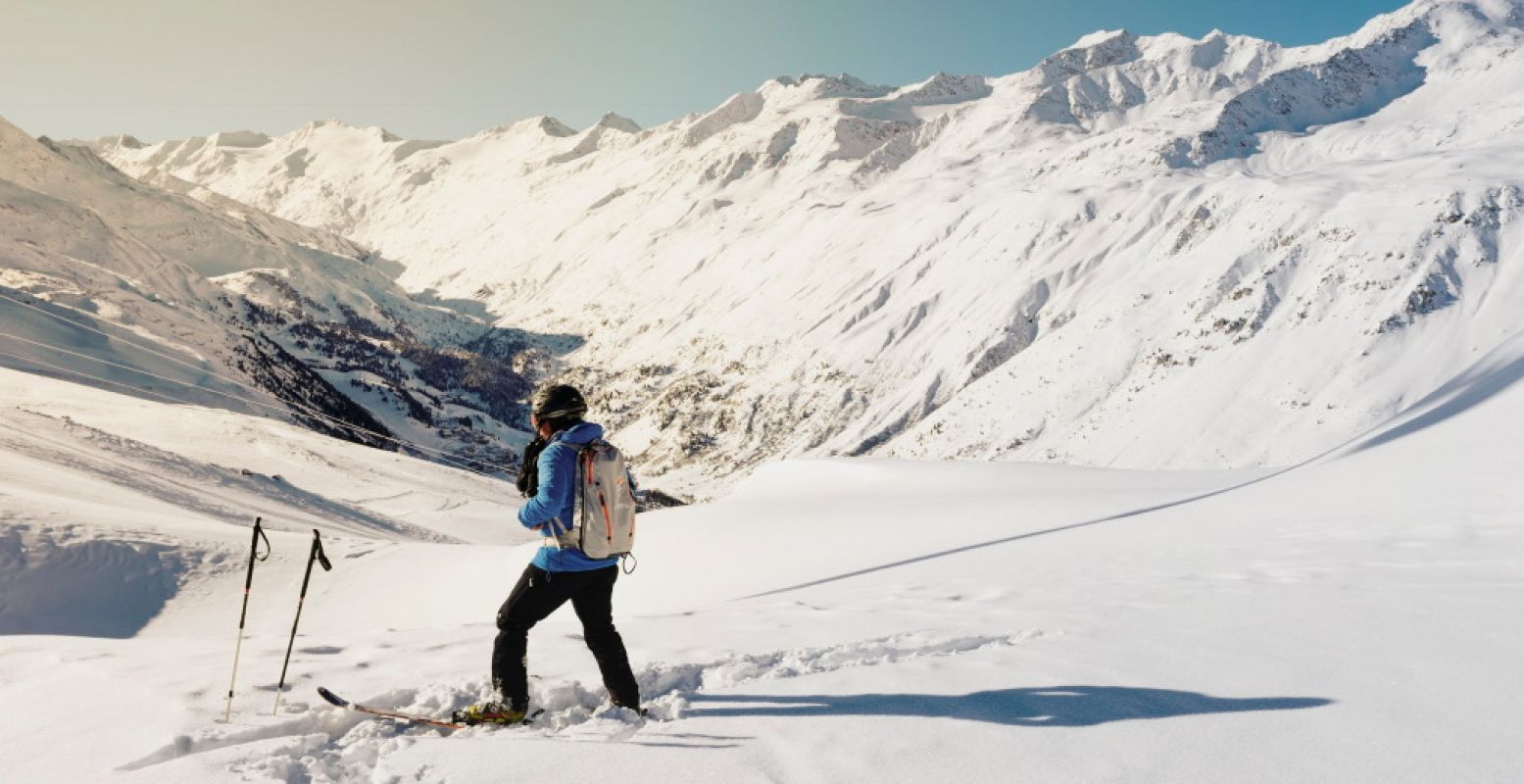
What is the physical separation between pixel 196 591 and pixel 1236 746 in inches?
774

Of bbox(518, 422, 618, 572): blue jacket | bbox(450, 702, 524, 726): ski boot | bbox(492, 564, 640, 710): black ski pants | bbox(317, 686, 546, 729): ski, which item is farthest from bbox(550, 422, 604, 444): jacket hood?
bbox(317, 686, 546, 729): ski

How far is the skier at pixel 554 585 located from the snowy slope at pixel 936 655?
0.36 m

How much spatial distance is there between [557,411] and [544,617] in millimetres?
1651

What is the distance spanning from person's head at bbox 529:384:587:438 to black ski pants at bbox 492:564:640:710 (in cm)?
112

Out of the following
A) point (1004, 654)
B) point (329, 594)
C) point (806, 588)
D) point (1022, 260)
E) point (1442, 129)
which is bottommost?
point (329, 594)

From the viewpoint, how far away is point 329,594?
18.1 metres

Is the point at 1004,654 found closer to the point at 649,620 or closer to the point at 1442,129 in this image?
the point at 649,620

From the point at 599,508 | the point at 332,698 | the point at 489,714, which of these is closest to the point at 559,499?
the point at 599,508

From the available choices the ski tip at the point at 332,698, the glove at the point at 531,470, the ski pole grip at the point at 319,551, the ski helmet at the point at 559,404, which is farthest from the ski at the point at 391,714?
the ski helmet at the point at 559,404

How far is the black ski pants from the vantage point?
596 cm

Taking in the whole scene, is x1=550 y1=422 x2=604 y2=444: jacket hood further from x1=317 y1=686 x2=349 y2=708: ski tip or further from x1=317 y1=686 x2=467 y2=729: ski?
x1=317 y1=686 x2=349 y2=708: ski tip

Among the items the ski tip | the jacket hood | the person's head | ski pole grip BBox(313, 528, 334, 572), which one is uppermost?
the person's head

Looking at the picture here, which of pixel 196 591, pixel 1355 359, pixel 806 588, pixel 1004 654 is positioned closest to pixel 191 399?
pixel 196 591

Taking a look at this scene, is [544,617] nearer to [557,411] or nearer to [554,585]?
[554,585]
